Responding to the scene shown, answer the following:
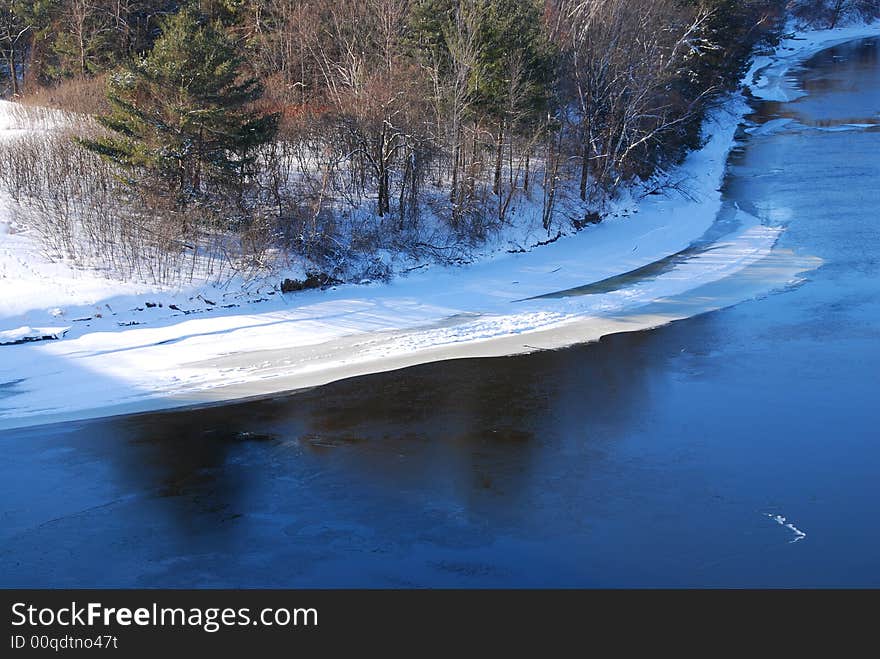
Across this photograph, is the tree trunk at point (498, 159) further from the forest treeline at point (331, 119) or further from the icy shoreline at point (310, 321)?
the icy shoreline at point (310, 321)

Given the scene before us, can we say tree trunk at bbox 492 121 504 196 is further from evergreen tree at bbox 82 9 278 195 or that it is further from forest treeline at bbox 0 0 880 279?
evergreen tree at bbox 82 9 278 195

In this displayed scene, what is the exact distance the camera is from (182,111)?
2072 cm

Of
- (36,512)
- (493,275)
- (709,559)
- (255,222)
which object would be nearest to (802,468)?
(709,559)

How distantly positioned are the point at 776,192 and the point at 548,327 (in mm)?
17656

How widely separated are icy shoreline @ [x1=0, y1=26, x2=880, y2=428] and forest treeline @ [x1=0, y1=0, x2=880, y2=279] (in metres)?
1.54

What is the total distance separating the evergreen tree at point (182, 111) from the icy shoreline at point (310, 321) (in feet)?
10.8

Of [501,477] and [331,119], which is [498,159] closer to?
[331,119]

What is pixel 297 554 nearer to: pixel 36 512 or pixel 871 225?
pixel 36 512

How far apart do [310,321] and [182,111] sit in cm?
592

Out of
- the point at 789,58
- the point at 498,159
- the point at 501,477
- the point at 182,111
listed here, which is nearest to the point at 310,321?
the point at 182,111

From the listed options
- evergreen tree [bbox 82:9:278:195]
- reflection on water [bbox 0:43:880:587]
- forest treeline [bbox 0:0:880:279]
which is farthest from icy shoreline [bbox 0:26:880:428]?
evergreen tree [bbox 82:9:278:195]

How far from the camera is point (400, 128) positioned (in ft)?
80.7

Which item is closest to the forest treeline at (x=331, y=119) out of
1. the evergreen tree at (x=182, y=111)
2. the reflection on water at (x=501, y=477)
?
the evergreen tree at (x=182, y=111)

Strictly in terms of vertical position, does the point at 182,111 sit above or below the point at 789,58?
above
